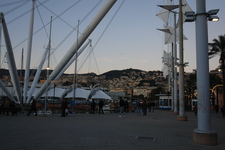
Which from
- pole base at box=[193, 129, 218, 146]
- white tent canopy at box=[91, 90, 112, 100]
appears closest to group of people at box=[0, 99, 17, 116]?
pole base at box=[193, 129, 218, 146]

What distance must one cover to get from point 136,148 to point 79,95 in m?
35.7

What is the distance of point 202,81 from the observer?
24.3 ft

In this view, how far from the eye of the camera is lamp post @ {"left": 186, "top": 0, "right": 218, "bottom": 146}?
706 cm

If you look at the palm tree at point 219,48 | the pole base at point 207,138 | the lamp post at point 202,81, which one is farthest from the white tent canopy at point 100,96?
the pole base at point 207,138

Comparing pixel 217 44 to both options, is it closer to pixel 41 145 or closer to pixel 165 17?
pixel 165 17

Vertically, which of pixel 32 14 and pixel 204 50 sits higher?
pixel 32 14

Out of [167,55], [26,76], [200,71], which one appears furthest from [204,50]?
[167,55]

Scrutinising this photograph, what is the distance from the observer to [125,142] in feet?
23.2

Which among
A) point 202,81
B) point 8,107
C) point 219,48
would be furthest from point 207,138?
point 219,48

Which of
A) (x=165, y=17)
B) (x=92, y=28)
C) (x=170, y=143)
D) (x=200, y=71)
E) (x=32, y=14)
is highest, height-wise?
(x=165, y=17)

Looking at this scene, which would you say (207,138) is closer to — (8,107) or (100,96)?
(8,107)

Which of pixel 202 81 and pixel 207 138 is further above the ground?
pixel 202 81

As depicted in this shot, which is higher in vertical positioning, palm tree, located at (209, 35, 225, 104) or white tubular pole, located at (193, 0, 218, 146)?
palm tree, located at (209, 35, 225, 104)

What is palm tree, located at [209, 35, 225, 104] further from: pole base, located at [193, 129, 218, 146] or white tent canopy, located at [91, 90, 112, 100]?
pole base, located at [193, 129, 218, 146]
